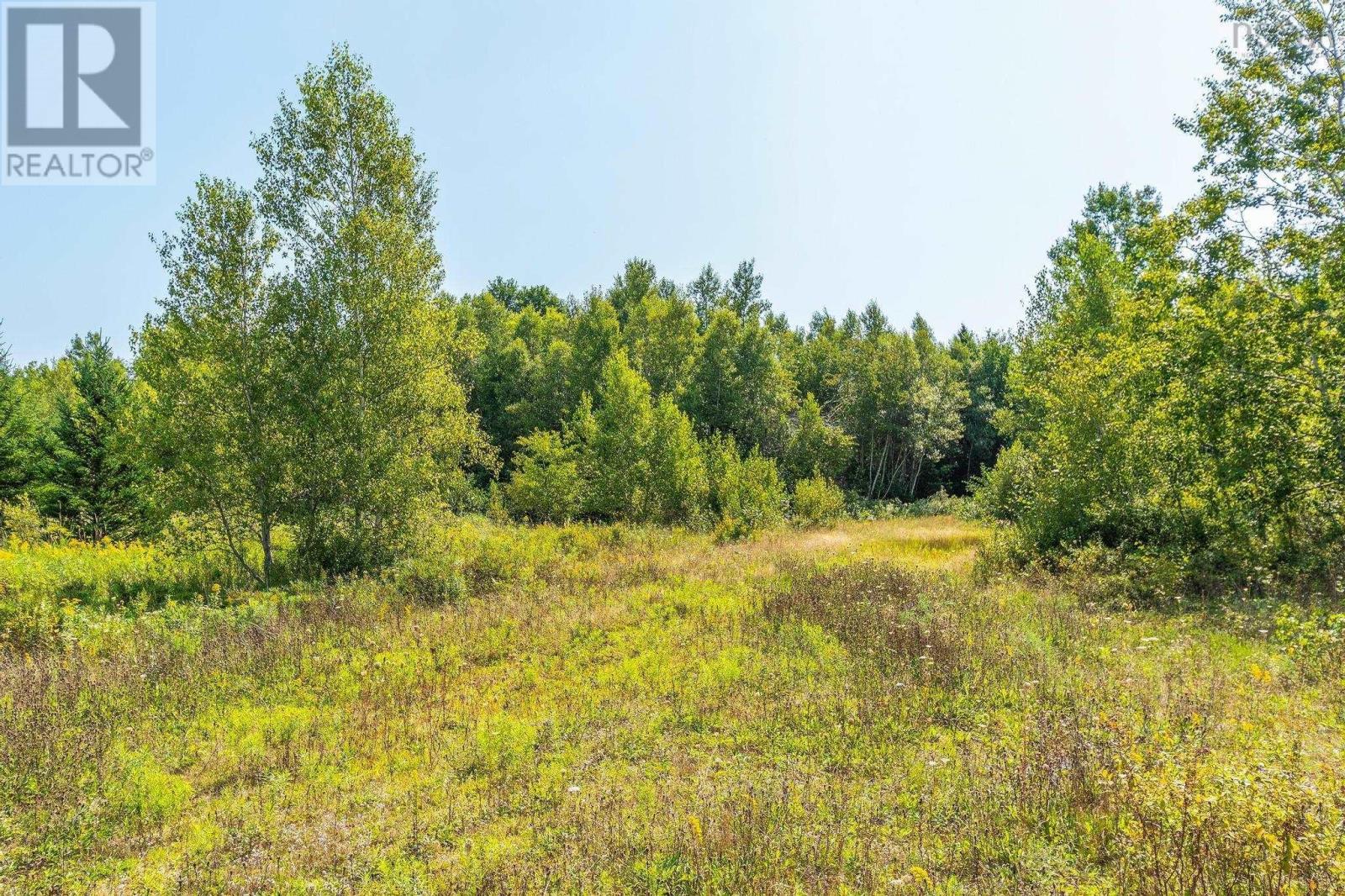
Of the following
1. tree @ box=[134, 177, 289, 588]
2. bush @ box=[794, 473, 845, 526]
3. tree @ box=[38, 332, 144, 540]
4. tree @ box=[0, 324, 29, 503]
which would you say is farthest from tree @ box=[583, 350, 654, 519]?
tree @ box=[0, 324, 29, 503]

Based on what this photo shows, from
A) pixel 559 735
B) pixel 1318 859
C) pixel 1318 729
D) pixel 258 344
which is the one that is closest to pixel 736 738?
pixel 559 735

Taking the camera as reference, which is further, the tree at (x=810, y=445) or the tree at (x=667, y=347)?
the tree at (x=810, y=445)

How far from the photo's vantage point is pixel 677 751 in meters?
6.07

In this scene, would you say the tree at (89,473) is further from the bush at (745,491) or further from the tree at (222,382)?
the bush at (745,491)

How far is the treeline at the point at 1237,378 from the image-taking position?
9.88 m

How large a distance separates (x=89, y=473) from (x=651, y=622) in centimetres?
2491

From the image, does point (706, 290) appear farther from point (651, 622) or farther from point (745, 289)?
point (651, 622)

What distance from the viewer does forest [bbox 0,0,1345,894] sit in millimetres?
4355

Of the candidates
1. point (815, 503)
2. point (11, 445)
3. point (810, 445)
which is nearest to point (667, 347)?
point (810, 445)

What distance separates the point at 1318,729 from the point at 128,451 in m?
20.1

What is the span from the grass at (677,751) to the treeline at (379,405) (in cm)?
333

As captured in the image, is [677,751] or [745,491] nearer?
[677,751]

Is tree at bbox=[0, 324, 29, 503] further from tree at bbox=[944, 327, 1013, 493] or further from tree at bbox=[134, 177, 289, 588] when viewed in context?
tree at bbox=[944, 327, 1013, 493]

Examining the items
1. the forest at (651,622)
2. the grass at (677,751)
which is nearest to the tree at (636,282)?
the forest at (651,622)
